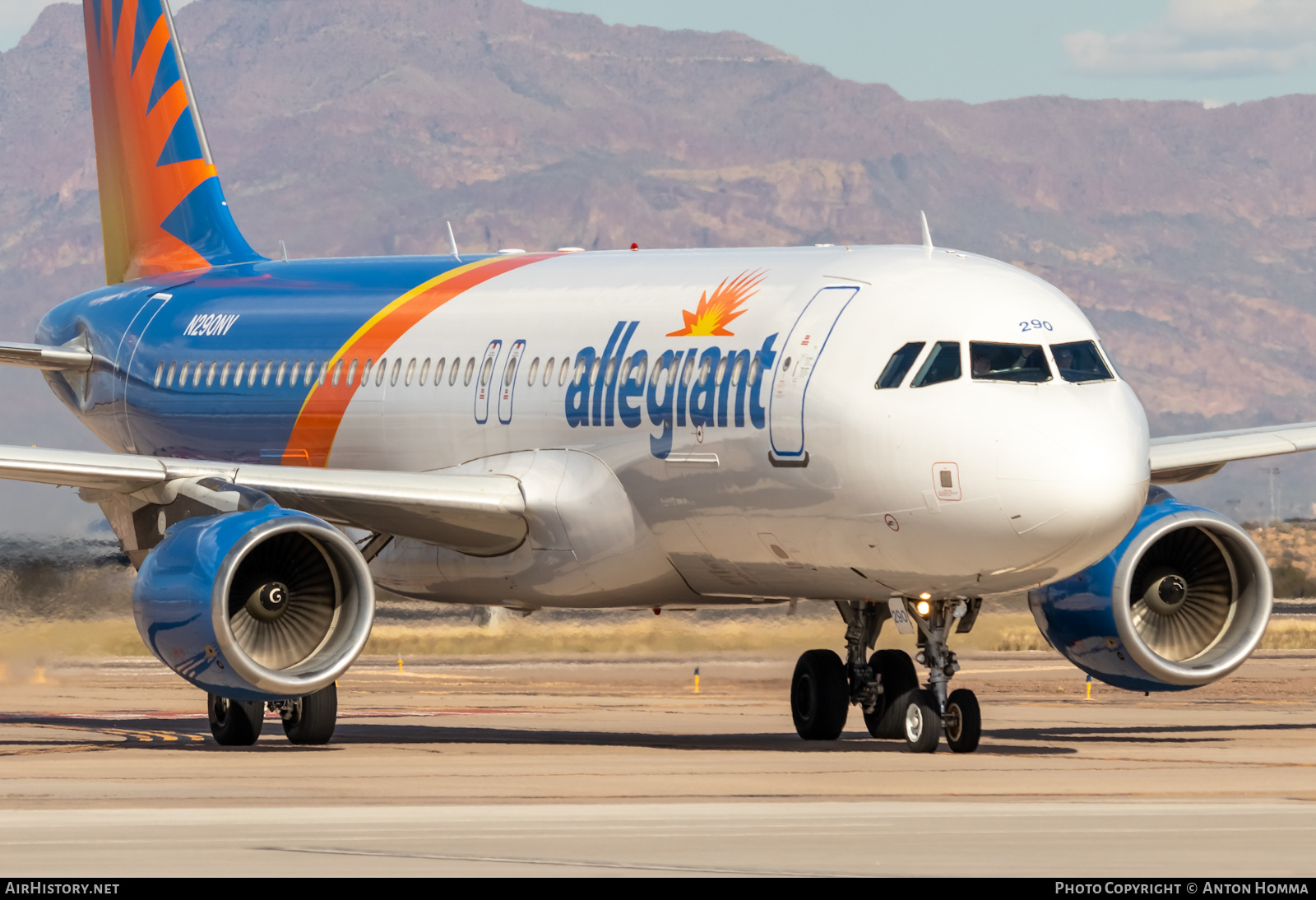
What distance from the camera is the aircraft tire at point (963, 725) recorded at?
21859mm

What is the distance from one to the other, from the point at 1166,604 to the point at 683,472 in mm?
5086

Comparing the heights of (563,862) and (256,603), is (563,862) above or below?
below

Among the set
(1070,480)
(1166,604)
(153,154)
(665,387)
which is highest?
(153,154)

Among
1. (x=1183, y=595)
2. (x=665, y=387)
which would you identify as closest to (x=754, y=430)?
(x=665, y=387)

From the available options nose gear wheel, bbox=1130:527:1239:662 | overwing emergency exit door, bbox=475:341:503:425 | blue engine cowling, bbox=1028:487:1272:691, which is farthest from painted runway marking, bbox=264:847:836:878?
nose gear wheel, bbox=1130:527:1239:662

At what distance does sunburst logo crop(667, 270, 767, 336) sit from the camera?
23000 millimetres

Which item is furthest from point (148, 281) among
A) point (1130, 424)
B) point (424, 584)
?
point (1130, 424)

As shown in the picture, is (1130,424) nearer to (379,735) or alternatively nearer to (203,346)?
(379,735)

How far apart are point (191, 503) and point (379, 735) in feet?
13.6

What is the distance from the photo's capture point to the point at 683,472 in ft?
74.3

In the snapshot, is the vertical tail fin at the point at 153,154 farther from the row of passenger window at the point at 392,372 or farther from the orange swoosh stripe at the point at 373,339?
the orange swoosh stripe at the point at 373,339

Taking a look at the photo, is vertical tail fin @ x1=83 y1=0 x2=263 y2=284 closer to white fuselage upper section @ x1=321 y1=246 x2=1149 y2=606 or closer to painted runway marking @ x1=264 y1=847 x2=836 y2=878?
white fuselage upper section @ x1=321 y1=246 x2=1149 y2=606

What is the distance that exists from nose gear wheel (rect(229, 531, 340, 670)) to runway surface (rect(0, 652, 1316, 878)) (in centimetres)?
107

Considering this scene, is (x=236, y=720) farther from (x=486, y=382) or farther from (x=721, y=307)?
(x=721, y=307)
